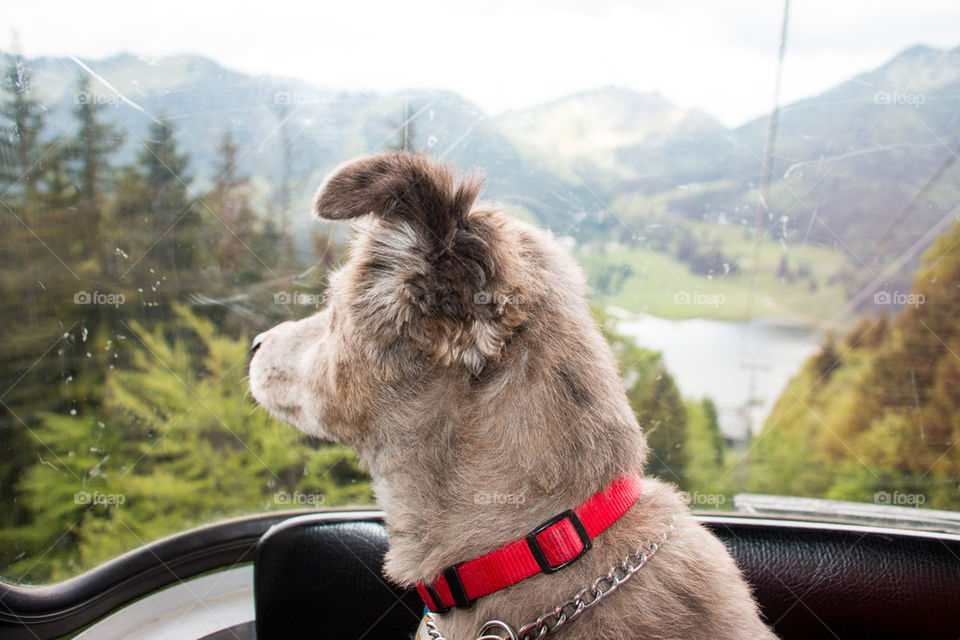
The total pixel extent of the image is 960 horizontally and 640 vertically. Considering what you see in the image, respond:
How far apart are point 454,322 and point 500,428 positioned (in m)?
0.24

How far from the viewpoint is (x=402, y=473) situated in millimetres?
1419

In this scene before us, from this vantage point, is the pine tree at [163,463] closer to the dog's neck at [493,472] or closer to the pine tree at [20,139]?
the pine tree at [20,139]

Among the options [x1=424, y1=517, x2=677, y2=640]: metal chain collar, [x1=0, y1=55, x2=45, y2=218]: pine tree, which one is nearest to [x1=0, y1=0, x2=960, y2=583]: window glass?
[x1=0, y1=55, x2=45, y2=218]: pine tree

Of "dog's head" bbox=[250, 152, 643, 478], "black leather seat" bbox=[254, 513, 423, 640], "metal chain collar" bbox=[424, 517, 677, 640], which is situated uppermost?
"dog's head" bbox=[250, 152, 643, 478]

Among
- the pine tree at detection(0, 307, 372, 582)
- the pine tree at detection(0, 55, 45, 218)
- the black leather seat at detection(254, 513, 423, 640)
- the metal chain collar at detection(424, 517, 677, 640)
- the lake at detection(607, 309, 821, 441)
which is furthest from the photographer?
the lake at detection(607, 309, 821, 441)

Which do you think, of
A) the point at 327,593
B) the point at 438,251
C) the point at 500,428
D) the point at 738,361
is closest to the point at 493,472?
the point at 500,428

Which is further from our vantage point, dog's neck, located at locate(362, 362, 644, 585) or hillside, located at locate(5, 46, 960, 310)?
hillside, located at locate(5, 46, 960, 310)

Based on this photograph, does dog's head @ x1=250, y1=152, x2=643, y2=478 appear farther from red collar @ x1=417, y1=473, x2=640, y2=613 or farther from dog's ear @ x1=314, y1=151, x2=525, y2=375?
red collar @ x1=417, y1=473, x2=640, y2=613

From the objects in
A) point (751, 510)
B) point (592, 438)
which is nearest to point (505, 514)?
point (592, 438)

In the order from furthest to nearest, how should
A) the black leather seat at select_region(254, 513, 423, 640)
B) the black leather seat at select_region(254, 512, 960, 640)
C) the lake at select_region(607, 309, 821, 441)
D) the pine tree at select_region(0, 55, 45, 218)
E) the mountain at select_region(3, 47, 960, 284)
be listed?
the lake at select_region(607, 309, 821, 441)
the mountain at select_region(3, 47, 960, 284)
the pine tree at select_region(0, 55, 45, 218)
the black leather seat at select_region(254, 513, 423, 640)
the black leather seat at select_region(254, 512, 960, 640)

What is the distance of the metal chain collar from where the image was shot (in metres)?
1.16

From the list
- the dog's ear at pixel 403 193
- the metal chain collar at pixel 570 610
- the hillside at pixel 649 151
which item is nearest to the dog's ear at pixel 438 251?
the dog's ear at pixel 403 193

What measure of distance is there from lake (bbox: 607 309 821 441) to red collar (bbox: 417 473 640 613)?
1.71 m

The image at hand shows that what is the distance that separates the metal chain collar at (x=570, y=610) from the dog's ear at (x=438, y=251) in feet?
1.62
